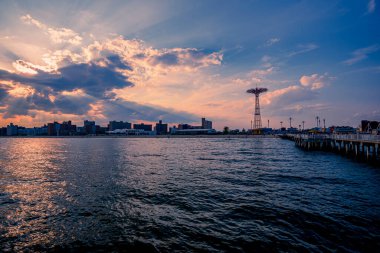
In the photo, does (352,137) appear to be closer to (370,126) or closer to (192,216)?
(192,216)

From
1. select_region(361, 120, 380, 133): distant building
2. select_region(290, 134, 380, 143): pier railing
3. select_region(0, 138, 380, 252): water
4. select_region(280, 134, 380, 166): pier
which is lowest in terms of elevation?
select_region(0, 138, 380, 252): water

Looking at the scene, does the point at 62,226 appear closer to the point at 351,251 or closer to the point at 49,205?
the point at 49,205

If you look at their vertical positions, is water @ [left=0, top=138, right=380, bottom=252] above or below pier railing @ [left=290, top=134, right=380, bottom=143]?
below

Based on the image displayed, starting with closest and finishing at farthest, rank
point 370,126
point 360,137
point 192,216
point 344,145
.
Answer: point 192,216 → point 360,137 → point 344,145 → point 370,126

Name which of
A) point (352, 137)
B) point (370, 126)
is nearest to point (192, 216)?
point (352, 137)

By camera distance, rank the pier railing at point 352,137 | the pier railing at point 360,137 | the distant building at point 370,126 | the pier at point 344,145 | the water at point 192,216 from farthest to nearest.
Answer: the distant building at point 370,126
the pier at point 344,145
the pier railing at point 352,137
the pier railing at point 360,137
the water at point 192,216

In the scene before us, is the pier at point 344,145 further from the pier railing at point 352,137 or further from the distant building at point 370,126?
the distant building at point 370,126

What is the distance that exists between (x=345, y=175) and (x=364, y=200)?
461 inches

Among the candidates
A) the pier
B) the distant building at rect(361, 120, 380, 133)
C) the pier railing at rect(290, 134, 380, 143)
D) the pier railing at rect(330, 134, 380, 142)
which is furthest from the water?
the distant building at rect(361, 120, 380, 133)

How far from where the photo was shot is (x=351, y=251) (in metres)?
9.22

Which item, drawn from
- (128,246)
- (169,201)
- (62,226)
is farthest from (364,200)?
(62,226)

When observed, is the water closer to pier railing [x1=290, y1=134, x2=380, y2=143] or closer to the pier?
pier railing [x1=290, y1=134, x2=380, y2=143]

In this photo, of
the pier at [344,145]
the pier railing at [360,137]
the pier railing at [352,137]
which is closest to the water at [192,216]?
the pier railing at [360,137]

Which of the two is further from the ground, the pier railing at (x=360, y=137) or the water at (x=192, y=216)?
the pier railing at (x=360, y=137)
